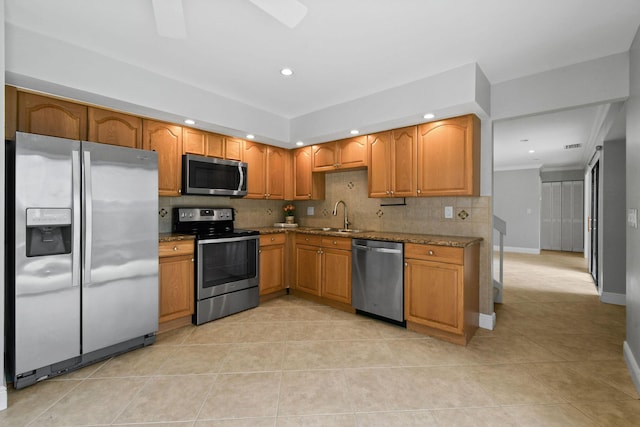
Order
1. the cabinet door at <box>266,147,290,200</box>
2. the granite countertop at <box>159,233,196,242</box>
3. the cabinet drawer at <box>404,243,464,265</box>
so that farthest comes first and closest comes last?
the cabinet door at <box>266,147,290,200</box>, the granite countertop at <box>159,233,196,242</box>, the cabinet drawer at <box>404,243,464,265</box>

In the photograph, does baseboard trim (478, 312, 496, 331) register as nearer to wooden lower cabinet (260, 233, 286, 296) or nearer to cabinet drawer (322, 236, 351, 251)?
cabinet drawer (322, 236, 351, 251)

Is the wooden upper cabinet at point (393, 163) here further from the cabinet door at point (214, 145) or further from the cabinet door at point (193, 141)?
the cabinet door at point (193, 141)

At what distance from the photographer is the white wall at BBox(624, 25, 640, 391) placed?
2111 mm

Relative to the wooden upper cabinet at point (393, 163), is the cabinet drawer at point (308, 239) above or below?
below

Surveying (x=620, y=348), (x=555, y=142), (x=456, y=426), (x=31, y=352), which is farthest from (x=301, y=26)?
(x=555, y=142)

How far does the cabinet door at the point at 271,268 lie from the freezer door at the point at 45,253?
1.90 m

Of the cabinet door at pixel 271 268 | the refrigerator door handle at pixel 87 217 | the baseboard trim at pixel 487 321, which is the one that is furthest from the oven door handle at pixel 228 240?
the baseboard trim at pixel 487 321

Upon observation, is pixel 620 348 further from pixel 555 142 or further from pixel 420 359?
pixel 555 142

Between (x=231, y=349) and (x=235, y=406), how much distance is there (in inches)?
30.8

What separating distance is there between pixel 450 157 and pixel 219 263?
103 inches

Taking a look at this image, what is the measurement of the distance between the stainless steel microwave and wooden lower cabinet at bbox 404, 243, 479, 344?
6.98 feet

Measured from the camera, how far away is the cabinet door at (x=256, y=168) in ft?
13.0

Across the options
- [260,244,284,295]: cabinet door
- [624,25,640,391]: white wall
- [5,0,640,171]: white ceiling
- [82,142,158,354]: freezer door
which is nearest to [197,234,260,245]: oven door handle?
[260,244,284,295]: cabinet door

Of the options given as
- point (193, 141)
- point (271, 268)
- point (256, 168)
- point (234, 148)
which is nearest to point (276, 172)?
point (256, 168)
